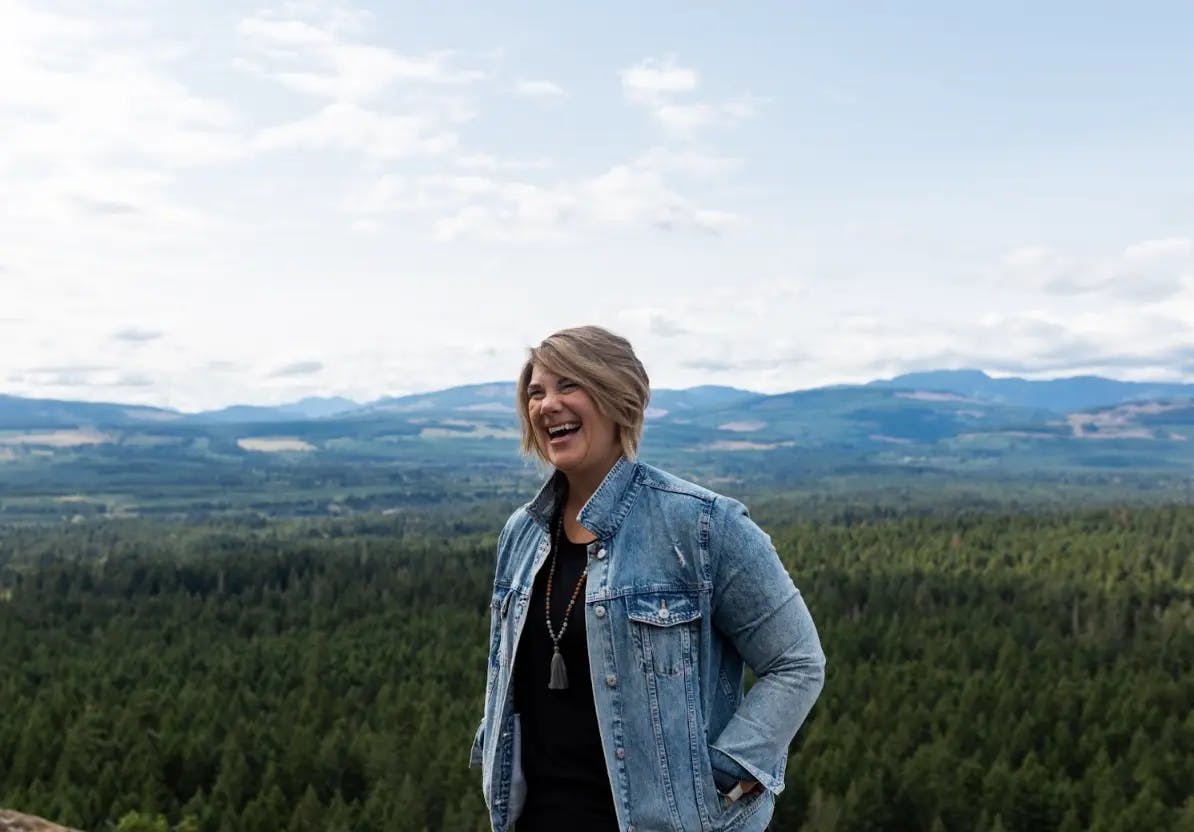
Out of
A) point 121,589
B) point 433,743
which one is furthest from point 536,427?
point 121,589

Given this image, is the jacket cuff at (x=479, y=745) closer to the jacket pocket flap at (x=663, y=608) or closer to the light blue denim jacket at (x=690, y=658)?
the light blue denim jacket at (x=690, y=658)

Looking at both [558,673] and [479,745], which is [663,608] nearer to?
[558,673]

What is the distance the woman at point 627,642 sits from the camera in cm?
595

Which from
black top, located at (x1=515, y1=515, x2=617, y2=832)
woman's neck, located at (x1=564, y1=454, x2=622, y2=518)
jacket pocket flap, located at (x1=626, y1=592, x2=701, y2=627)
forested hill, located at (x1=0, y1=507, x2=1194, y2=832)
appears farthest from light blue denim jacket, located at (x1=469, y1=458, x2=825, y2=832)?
forested hill, located at (x1=0, y1=507, x2=1194, y2=832)

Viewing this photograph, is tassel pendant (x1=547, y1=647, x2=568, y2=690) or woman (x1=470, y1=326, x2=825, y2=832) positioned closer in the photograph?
woman (x1=470, y1=326, x2=825, y2=832)

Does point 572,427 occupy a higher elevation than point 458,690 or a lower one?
higher

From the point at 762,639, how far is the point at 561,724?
1298 mm

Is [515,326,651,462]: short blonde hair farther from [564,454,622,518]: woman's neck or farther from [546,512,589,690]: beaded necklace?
[546,512,589,690]: beaded necklace

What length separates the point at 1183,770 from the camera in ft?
190

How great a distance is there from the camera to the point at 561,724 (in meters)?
6.40

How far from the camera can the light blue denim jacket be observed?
5.93 m

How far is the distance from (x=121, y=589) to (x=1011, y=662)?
354 feet

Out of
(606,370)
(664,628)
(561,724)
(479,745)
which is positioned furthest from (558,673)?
(606,370)

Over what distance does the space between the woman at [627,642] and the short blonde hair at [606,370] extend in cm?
1
